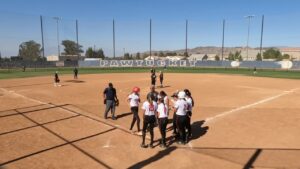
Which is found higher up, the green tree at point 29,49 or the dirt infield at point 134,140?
the green tree at point 29,49

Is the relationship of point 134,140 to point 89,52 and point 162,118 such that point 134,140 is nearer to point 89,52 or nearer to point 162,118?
point 162,118

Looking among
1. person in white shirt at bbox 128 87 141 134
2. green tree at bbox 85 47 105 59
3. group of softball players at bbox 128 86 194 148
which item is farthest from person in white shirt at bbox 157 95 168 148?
green tree at bbox 85 47 105 59

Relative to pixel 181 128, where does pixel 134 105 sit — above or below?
above

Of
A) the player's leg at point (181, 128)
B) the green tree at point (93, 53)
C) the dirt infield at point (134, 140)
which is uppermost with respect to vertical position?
the green tree at point (93, 53)

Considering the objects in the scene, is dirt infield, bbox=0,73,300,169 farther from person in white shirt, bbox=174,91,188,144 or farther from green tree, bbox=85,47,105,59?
green tree, bbox=85,47,105,59

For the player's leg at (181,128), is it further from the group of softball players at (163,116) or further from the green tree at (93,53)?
the green tree at (93,53)

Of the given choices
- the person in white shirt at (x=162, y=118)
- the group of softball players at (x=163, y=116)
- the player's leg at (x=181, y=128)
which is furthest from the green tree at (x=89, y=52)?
the person in white shirt at (x=162, y=118)

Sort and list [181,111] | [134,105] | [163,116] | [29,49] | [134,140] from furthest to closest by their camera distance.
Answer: [29,49] → [134,105] → [134,140] → [181,111] → [163,116]

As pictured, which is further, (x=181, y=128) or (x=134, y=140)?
(x=134, y=140)

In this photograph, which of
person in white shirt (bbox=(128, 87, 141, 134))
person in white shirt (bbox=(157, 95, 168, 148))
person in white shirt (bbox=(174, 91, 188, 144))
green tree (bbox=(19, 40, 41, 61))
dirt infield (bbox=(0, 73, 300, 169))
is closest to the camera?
dirt infield (bbox=(0, 73, 300, 169))

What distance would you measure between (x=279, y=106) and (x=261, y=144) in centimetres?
823

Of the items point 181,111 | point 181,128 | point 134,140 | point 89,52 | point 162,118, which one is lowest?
point 134,140

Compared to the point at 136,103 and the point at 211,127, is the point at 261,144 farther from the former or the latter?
the point at 136,103

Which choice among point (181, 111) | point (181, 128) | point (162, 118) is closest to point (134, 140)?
point (162, 118)
